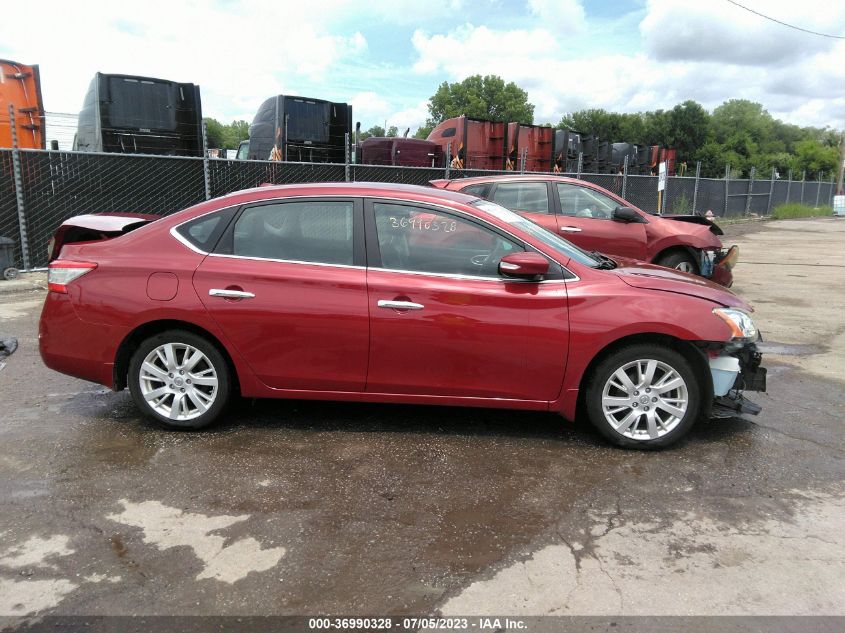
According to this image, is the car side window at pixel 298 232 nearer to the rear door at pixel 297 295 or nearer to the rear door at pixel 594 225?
the rear door at pixel 297 295

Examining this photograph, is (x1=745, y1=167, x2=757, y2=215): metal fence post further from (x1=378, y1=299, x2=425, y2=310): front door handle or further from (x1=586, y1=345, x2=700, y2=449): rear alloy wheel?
(x1=378, y1=299, x2=425, y2=310): front door handle

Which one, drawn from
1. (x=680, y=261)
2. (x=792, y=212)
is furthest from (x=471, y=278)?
(x=792, y=212)

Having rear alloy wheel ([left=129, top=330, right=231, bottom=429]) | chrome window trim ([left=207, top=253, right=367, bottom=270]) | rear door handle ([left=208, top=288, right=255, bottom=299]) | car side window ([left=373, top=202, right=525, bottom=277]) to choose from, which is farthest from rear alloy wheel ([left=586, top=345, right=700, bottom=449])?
rear alloy wheel ([left=129, top=330, right=231, bottom=429])

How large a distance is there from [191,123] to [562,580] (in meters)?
11.0

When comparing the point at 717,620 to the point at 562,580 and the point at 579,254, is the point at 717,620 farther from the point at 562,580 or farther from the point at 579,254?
the point at 579,254

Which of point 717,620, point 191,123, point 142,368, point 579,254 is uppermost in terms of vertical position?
point 191,123

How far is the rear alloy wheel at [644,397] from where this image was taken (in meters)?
3.88

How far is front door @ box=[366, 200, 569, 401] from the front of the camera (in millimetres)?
3850

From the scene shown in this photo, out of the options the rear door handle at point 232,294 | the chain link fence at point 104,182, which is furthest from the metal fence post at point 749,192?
the rear door handle at point 232,294

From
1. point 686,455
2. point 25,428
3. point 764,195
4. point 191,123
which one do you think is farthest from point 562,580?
point 764,195

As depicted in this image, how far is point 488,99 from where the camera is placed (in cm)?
8538

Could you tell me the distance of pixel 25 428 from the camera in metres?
4.27

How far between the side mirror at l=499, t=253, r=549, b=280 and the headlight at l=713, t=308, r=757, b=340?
1123 mm

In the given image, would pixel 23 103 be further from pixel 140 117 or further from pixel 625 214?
pixel 625 214
